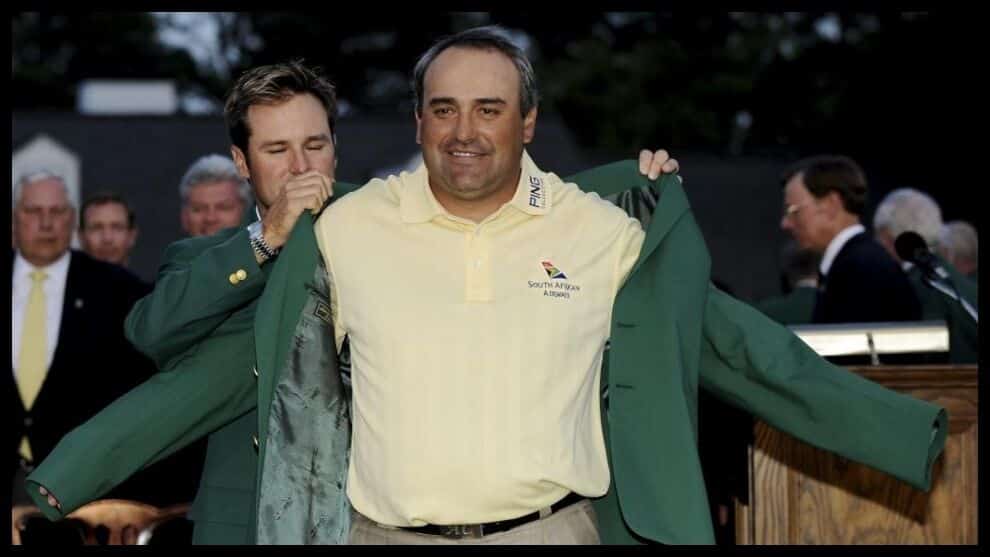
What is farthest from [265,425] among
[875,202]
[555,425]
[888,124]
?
[888,124]

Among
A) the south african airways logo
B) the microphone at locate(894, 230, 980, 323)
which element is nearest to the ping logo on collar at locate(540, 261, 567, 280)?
the south african airways logo

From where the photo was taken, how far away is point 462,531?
4074 mm

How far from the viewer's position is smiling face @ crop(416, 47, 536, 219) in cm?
414

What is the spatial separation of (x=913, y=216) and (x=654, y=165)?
16.2 ft

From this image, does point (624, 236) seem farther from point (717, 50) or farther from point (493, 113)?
point (717, 50)

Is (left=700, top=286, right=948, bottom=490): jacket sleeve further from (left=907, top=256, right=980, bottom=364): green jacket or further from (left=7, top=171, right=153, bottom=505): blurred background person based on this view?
(left=7, top=171, right=153, bottom=505): blurred background person

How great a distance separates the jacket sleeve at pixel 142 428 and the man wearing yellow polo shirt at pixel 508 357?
0.36 metres

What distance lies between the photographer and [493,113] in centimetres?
417

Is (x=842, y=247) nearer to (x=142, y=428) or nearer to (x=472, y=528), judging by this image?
(x=472, y=528)

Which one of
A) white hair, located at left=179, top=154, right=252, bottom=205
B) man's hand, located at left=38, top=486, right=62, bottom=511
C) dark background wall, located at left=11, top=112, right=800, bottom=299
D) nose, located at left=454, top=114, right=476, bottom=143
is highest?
dark background wall, located at left=11, top=112, right=800, bottom=299

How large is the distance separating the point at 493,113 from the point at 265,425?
96 centimetres

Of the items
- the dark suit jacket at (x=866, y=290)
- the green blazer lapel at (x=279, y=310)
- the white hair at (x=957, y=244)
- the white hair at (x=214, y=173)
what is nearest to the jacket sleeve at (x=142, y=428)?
the green blazer lapel at (x=279, y=310)

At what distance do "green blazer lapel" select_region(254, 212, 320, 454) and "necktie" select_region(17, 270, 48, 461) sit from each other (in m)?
3.61

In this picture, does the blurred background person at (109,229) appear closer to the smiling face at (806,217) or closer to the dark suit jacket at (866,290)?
the smiling face at (806,217)
